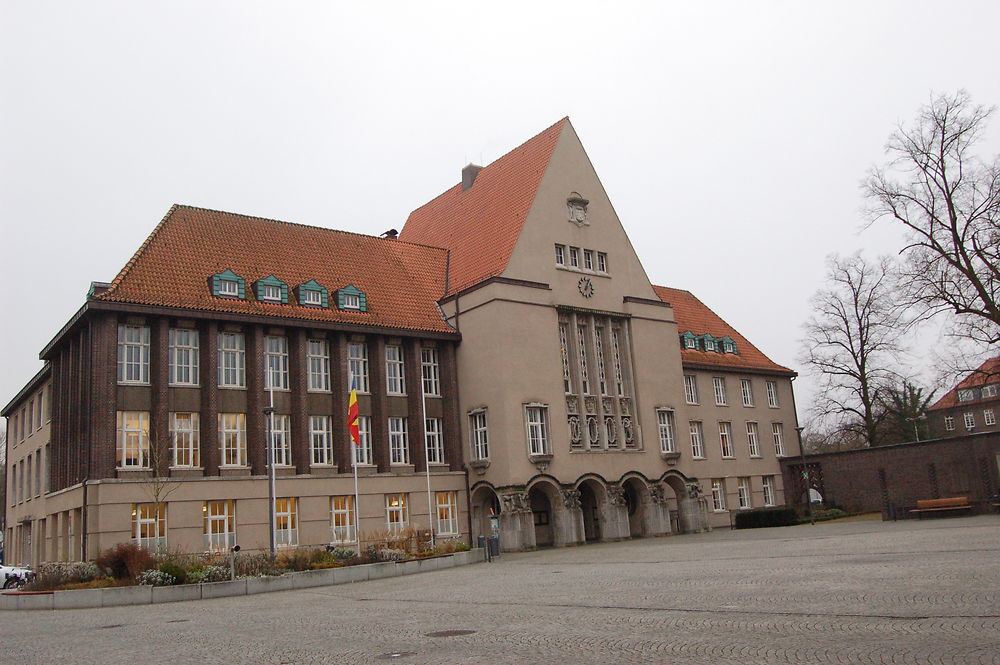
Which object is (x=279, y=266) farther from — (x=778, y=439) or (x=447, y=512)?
(x=778, y=439)

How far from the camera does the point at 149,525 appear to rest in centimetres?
3506

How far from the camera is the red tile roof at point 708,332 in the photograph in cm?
5963

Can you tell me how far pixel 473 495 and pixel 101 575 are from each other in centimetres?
1976

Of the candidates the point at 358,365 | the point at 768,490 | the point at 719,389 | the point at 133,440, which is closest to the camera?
the point at 133,440

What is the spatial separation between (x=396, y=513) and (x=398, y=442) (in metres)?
3.45

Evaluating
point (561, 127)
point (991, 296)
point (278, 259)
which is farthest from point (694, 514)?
point (278, 259)

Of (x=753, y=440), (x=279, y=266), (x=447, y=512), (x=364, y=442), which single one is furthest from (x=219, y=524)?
(x=753, y=440)

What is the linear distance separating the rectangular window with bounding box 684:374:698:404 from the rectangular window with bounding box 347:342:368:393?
22.7 m

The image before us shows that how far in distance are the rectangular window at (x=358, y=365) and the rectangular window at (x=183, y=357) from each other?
730 centimetres

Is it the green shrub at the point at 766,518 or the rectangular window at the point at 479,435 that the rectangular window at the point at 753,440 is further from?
the rectangular window at the point at 479,435

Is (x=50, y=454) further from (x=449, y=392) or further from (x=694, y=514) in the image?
(x=694, y=514)

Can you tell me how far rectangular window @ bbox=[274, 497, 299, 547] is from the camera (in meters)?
38.2

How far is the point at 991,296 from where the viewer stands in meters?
37.7

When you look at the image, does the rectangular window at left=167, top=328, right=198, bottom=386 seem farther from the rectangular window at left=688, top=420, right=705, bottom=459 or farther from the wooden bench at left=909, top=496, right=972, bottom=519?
the wooden bench at left=909, top=496, right=972, bottom=519
